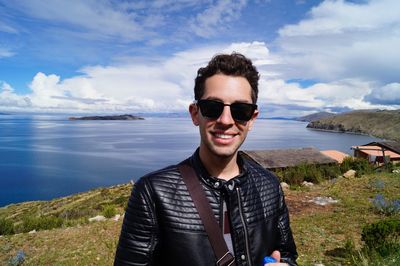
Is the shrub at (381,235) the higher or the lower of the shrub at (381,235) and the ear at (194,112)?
the lower

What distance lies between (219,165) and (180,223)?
49 centimetres

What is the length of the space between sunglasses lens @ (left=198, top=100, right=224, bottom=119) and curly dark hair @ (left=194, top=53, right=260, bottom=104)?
84 millimetres

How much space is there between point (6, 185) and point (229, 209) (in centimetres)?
7459

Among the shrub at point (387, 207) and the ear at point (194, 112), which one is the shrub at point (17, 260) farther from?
the shrub at point (387, 207)

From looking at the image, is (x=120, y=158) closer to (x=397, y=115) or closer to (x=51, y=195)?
(x=51, y=195)

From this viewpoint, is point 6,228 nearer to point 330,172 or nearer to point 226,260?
point 226,260

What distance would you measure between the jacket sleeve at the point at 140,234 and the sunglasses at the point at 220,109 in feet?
2.28

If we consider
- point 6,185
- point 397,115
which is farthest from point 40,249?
point 397,115

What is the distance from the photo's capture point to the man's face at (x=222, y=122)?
210cm

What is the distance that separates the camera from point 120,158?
8044cm

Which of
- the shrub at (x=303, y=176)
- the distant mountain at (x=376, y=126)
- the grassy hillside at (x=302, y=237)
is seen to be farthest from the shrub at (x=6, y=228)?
the distant mountain at (x=376, y=126)

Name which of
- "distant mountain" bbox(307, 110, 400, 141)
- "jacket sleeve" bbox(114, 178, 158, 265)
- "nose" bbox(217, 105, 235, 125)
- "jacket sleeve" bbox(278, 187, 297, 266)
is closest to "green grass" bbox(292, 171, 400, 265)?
"jacket sleeve" bbox(278, 187, 297, 266)

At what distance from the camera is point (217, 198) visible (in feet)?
6.64

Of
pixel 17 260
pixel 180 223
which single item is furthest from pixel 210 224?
pixel 17 260
